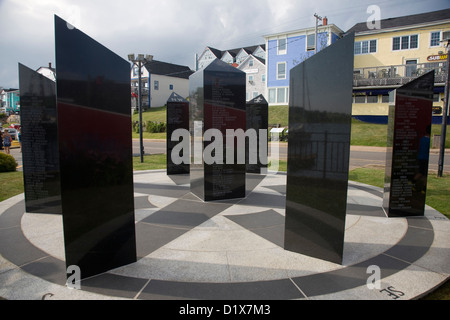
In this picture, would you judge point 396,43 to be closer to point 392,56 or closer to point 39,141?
point 392,56

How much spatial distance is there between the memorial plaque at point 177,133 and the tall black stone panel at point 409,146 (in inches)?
298

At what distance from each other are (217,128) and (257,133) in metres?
4.78

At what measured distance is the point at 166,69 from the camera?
60812 mm

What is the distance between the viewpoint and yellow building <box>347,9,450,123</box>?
3161 centimetres

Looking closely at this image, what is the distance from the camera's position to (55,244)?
5008 millimetres

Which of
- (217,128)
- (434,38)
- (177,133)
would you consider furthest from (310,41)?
(217,128)

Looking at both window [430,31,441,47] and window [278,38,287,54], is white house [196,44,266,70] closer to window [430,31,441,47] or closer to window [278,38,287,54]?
window [278,38,287,54]

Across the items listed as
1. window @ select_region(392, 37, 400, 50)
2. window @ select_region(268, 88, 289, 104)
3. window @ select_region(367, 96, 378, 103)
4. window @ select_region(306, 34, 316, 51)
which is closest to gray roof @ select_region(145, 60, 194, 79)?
window @ select_region(268, 88, 289, 104)

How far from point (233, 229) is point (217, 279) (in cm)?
200

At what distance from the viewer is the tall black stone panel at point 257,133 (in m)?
12.2

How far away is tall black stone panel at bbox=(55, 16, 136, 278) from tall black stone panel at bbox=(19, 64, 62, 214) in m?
3.32

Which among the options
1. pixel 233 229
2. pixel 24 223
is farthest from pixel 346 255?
pixel 24 223

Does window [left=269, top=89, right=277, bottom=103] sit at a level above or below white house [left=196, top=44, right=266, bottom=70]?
below

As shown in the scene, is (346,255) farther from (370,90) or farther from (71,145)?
(370,90)
